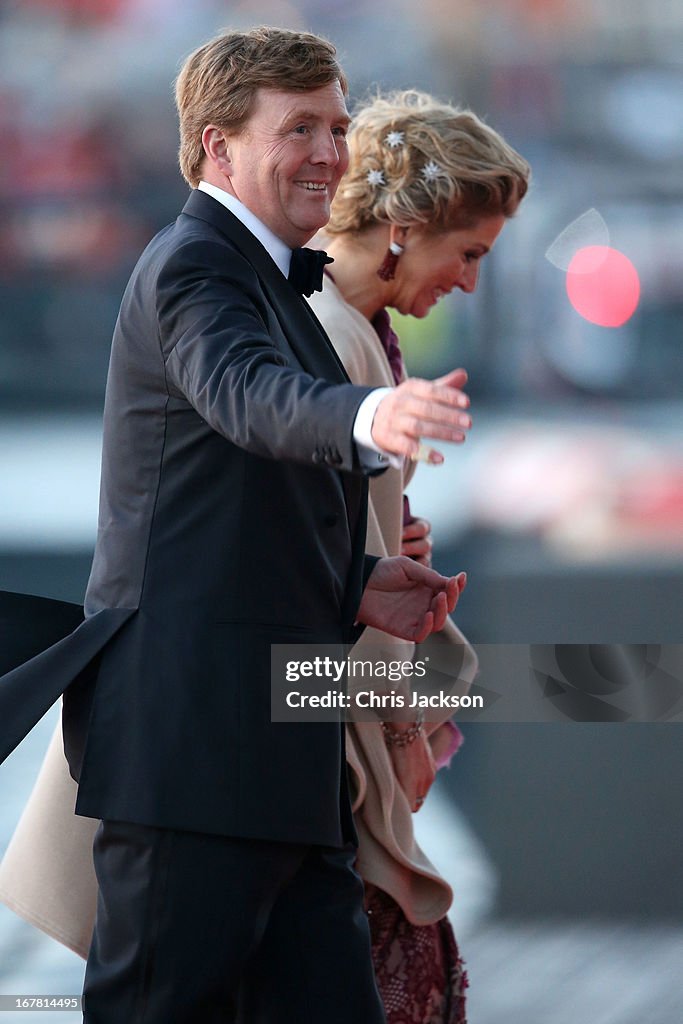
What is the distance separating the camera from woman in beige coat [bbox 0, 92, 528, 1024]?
2.11 meters

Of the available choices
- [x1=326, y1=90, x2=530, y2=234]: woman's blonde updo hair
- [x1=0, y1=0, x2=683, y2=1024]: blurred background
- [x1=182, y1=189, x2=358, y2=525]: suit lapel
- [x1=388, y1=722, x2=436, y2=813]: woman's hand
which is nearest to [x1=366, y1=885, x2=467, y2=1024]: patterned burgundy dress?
[x1=388, y1=722, x2=436, y2=813]: woman's hand

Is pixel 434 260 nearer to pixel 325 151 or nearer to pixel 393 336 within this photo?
pixel 393 336

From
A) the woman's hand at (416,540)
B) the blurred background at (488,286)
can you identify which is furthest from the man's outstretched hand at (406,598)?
the blurred background at (488,286)

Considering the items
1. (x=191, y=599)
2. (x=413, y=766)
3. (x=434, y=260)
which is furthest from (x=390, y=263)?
(x=191, y=599)

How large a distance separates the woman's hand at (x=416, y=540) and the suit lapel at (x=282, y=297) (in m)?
0.67

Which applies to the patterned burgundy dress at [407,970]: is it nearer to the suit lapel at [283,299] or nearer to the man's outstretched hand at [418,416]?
the suit lapel at [283,299]

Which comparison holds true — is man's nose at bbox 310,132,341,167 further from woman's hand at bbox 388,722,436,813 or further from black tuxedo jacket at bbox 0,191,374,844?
woman's hand at bbox 388,722,436,813

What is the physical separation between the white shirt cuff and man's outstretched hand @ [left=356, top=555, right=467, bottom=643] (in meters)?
0.50

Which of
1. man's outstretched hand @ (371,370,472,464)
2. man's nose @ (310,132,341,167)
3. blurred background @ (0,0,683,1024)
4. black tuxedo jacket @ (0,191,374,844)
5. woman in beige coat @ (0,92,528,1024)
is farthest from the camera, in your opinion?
blurred background @ (0,0,683,1024)

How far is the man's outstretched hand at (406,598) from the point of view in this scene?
1.83m

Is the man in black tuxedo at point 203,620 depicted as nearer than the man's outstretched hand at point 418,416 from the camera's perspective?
No

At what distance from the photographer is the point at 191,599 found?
157cm

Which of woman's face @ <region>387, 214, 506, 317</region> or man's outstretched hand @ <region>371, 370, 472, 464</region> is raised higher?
woman's face @ <region>387, 214, 506, 317</region>

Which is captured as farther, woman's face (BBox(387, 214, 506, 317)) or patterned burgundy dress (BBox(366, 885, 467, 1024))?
woman's face (BBox(387, 214, 506, 317))
